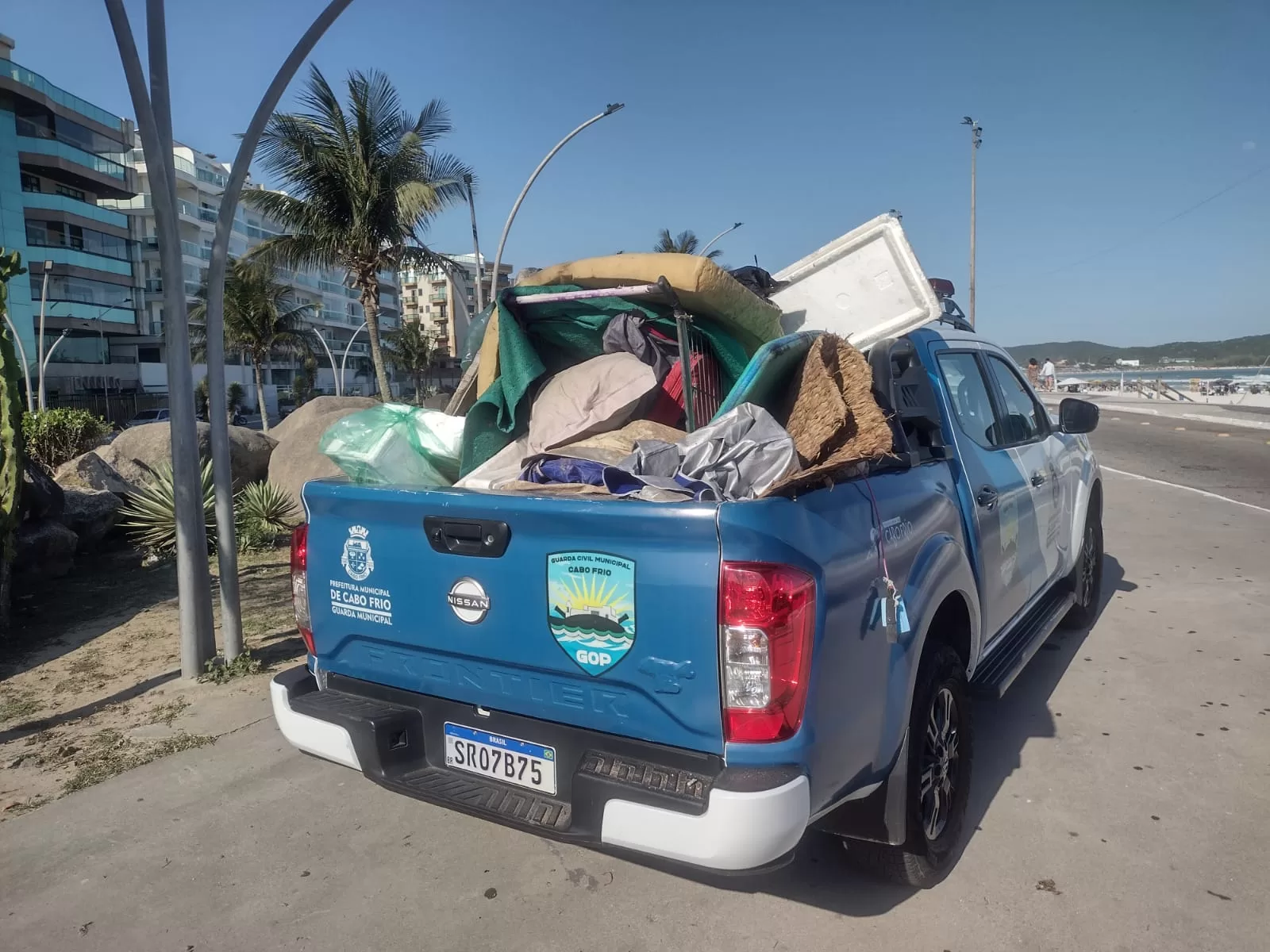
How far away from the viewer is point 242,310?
3934 cm

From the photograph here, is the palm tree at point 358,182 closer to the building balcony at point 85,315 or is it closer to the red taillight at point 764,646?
the red taillight at point 764,646

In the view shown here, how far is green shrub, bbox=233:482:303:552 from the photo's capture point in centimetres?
939

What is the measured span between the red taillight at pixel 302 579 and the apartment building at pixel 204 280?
43370 millimetres

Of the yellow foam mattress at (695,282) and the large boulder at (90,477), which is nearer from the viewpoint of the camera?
the yellow foam mattress at (695,282)

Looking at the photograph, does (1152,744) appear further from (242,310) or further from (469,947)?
(242,310)

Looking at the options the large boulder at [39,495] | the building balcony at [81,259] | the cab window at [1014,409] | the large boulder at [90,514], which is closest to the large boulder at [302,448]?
the large boulder at [90,514]

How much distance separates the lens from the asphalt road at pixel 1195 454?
12.8 metres

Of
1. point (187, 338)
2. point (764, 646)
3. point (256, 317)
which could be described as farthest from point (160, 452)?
point (256, 317)

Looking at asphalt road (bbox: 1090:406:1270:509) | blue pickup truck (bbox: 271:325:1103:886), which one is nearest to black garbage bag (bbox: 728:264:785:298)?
blue pickup truck (bbox: 271:325:1103:886)

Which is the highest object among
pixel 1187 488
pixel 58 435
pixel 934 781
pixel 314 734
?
pixel 58 435

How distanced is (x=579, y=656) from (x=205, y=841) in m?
2.10

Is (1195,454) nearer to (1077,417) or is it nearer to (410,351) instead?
(1077,417)

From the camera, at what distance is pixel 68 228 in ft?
162

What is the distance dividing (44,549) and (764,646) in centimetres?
771
